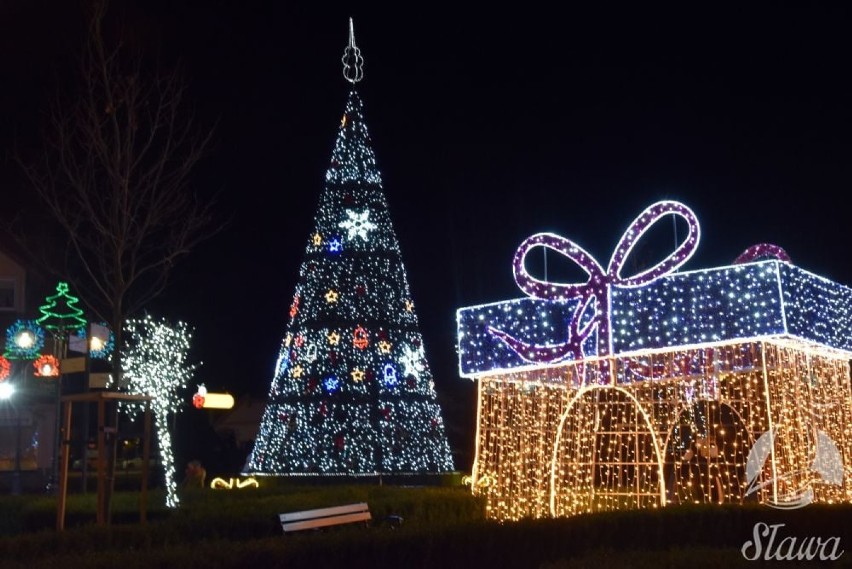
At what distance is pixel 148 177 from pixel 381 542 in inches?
304

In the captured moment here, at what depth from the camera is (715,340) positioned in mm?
11695

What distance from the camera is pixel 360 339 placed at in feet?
78.1

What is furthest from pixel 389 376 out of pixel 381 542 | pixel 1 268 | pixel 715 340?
pixel 1 268

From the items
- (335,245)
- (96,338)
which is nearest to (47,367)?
(96,338)

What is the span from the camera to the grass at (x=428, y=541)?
777cm

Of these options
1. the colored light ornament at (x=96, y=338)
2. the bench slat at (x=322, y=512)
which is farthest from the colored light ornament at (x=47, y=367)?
the bench slat at (x=322, y=512)

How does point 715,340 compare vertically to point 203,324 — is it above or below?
below

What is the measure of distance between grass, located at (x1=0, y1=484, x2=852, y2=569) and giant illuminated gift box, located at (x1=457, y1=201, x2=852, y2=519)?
77cm

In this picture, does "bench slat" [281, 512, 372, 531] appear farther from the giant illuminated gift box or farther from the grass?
the giant illuminated gift box

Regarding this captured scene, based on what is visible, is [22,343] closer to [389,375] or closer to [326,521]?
[389,375]

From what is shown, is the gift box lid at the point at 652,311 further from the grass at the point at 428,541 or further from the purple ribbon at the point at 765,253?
the grass at the point at 428,541

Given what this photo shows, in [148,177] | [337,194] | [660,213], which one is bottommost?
[660,213]

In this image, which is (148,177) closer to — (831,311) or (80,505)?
(80,505)

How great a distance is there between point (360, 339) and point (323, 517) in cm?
1188
